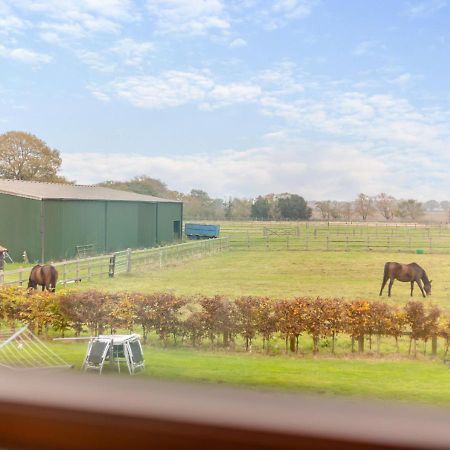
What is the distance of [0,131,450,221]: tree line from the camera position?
2172 mm

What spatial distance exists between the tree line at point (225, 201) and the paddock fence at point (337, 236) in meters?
0.04

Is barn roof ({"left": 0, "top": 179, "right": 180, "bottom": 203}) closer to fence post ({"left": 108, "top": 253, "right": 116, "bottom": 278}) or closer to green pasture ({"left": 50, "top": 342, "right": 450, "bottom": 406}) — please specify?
fence post ({"left": 108, "top": 253, "right": 116, "bottom": 278})

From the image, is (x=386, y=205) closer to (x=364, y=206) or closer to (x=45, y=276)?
(x=364, y=206)

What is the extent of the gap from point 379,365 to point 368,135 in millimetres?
831

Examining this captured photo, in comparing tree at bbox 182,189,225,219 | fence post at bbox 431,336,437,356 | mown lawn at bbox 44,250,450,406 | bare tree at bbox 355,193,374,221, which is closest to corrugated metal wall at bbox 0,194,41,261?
mown lawn at bbox 44,250,450,406

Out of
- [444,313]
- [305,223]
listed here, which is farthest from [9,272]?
[444,313]

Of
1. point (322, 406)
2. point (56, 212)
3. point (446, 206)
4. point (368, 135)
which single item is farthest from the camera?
point (56, 212)

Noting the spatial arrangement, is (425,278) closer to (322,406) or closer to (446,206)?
(446,206)

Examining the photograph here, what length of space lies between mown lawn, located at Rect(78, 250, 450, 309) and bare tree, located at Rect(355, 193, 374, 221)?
182 mm

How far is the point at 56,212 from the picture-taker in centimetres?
246

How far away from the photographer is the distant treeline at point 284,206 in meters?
2.15

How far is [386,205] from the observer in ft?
7.16

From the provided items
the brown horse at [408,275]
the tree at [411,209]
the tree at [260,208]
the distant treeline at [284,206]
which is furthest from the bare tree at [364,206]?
the tree at [260,208]

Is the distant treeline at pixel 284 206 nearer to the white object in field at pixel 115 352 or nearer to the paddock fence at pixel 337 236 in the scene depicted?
the paddock fence at pixel 337 236
